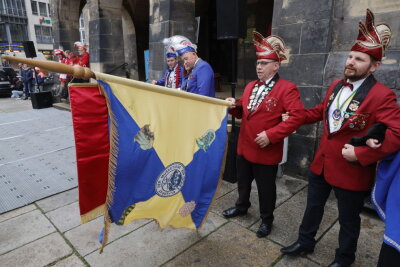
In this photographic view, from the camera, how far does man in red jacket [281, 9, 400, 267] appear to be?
5.80ft

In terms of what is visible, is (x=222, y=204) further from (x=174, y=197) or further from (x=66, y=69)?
(x=66, y=69)

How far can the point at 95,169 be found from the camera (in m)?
1.96

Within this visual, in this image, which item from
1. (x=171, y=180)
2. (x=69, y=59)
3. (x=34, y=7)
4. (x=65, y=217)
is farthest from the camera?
(x=34, y=7)

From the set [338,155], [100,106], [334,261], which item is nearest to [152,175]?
[100,106]

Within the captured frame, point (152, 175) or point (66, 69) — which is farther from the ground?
point (66, 69)

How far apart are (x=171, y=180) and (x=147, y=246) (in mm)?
898

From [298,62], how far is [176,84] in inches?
72.2

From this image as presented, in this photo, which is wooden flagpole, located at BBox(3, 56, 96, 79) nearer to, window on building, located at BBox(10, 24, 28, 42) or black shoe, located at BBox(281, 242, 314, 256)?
black shoe, located at BBox(281, 242, 314, 256)

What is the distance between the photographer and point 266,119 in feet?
7.98

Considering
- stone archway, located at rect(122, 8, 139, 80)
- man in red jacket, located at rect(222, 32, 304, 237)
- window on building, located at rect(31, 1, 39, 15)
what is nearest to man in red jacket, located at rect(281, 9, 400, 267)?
man in red jacket, located at rect(222, 32, 304, 237)

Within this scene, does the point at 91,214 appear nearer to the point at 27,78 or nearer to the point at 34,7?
the point at 27,78

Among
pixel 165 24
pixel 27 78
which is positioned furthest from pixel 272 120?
pixel 27 78

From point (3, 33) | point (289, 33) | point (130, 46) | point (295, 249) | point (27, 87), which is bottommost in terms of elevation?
point (295, 249)

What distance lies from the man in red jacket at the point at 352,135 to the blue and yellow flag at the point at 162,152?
2.92 feet
